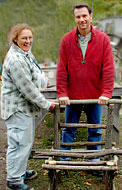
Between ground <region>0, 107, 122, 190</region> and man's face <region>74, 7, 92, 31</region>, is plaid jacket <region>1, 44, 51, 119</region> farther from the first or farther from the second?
ground <region>0, 107, 122, 190</region>

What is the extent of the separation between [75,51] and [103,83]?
16.6 inches

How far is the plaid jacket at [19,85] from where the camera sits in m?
2.40

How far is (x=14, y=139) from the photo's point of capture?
253 centimetres

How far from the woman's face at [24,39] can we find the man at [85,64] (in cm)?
40

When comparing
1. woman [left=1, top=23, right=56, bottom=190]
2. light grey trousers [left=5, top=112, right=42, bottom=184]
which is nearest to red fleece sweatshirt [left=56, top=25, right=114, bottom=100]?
woman [left=1, top=23, right=56, bottom=190]

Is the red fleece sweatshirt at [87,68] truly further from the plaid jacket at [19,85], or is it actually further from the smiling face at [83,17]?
the plaid jacket at [19,85]

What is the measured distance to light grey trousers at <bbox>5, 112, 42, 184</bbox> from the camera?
2.50 m

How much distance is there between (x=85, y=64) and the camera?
272cm

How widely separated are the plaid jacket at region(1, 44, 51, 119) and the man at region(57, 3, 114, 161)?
1.16ft

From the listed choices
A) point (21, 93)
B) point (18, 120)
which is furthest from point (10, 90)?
point (18, 120)

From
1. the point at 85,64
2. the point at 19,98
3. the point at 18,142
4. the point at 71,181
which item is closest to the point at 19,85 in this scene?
the point at 19,98

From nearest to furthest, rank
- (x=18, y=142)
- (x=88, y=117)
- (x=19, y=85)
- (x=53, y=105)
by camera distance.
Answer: (x=19, y=85) → (x=18, y=142) → (x=53, y=105) → (x=88, y=117)

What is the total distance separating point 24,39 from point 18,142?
3.09 ft

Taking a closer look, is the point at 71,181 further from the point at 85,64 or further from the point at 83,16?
the point at 83,16
